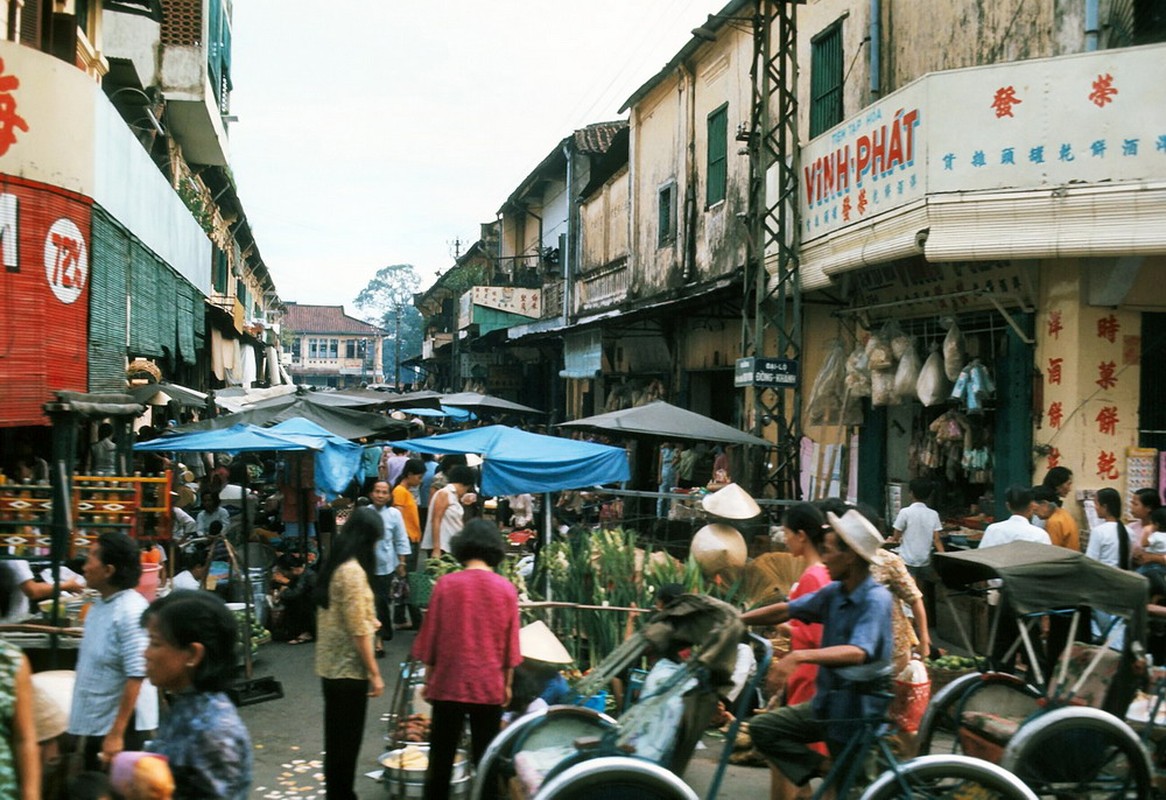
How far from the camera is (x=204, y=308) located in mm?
20484

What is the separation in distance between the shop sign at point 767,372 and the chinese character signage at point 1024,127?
250 centimetres

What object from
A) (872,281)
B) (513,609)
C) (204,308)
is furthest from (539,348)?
(513,609)

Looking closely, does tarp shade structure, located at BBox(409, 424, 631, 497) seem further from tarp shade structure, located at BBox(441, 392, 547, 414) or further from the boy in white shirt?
tarp shade structure, located at BBox(441, 392, 547, 414)

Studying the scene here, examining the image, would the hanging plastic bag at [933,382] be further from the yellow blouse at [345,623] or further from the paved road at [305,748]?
the yellow blouse at [345,623]

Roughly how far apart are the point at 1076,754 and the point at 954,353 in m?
6.49

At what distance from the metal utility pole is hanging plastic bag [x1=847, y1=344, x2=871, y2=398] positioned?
2.22 ft

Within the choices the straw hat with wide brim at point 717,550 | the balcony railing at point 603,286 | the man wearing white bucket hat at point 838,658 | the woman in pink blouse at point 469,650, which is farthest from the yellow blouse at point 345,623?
the balcony railing at point 603,286

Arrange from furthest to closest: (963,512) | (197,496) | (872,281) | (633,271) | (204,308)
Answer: (633,271)
(204,308)
(197,496)
(872,281)
(963,512)

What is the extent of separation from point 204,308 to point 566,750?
1722 centimetres

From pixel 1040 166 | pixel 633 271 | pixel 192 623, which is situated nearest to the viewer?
pixel 192 623

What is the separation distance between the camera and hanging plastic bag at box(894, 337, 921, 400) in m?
12.0

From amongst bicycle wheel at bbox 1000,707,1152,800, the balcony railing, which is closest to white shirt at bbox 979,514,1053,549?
bicycle wheel at bbox 1000,707,1152,800

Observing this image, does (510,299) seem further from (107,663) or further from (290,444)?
(107,663)

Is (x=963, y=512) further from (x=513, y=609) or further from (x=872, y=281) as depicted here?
(x=513, y=609)
